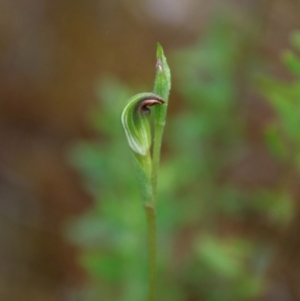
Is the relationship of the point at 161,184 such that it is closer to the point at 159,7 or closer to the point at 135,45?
the point at 135,45

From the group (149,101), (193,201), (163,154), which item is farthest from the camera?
(163,154)

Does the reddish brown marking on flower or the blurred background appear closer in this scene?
the reddish brown marking on flower

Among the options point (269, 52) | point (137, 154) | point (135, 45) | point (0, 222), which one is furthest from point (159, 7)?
point (137, 154)

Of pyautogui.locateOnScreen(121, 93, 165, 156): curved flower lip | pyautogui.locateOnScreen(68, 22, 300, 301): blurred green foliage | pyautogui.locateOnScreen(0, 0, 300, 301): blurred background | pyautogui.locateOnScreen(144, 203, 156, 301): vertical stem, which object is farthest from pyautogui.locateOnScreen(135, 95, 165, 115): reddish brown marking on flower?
pyautogui.locateOnScreen(68, 22, 300, 301): blurred green foliage

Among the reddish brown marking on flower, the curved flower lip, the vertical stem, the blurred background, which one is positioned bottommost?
the blurred background

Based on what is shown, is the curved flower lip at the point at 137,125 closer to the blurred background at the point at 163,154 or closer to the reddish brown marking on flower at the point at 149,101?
the reddish brown marking on flower at the point at 149,101

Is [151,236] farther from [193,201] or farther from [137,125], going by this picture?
[193,201]

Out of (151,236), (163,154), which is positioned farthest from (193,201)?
(151,236)

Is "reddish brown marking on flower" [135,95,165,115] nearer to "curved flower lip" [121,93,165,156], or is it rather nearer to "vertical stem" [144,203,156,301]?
"curved flower lip" [121,93,165,156]
